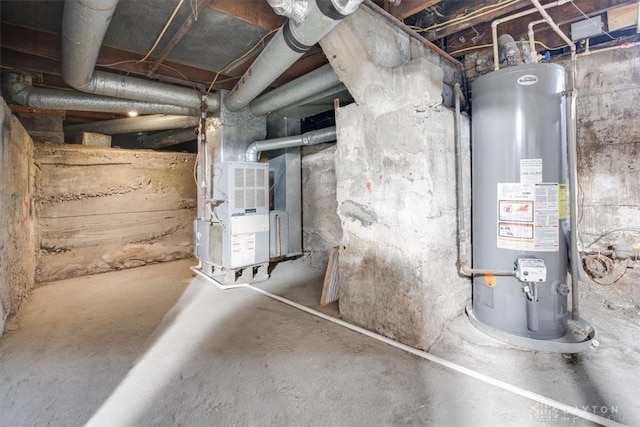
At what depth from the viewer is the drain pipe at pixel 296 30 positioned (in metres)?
1.46

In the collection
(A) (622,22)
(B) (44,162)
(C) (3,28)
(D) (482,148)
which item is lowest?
(D) (482,148)

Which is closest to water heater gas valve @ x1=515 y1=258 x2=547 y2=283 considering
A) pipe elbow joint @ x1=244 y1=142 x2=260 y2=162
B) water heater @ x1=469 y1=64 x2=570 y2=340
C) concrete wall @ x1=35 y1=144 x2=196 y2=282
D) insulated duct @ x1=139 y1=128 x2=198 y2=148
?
water heater @ x1=469 y1=64 x2=570 y2=340

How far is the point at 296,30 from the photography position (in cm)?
169

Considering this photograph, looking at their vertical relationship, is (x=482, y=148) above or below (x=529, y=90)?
below

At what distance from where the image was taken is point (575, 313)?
73.2 inches

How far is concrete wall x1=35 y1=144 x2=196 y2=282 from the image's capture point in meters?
3.53

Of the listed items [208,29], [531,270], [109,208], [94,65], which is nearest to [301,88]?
[208,29]

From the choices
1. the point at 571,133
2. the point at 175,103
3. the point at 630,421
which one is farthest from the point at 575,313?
the point at 175,103

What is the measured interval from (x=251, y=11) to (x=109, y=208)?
10.9 ft

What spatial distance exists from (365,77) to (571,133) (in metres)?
1.29

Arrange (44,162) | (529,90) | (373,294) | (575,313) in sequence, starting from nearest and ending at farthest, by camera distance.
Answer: (529,90), (575,313), (373,294), (44,162)

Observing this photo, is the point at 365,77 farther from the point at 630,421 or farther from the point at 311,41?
the point at 630,421

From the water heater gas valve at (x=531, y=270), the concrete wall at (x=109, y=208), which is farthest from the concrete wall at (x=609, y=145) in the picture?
the concrete wall at (x=109, y=208)

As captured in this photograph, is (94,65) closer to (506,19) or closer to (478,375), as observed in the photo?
(506,19)
